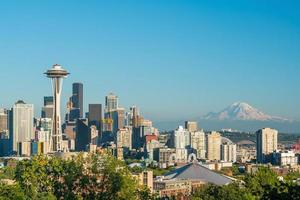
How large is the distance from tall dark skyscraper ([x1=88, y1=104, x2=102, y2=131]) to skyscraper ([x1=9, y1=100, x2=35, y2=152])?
1622 cm

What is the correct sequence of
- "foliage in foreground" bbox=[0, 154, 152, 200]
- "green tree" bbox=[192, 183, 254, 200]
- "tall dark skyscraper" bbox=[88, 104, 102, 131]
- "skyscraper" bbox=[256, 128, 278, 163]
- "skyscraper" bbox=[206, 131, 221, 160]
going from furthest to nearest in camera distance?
"tall dark skyscraper" bbox=[88, 104, 102, 131]
"skyscraper" bbox=[206, 131, 221, 160]
"skyscraper" bbox=[256, 128, 278, 163]
"green tree" bbox=[192, 183, 254, 200]
"foliage in foreground" bbox=[0, 154, 152, 200]

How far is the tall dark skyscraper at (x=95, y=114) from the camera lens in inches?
6875

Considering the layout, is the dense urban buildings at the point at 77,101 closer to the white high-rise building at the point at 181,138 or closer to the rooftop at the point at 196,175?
the white high-rise building at the point at 181,138

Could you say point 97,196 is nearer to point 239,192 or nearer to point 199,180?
point 239,192

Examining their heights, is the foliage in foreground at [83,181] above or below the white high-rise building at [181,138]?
above

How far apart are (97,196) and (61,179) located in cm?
277

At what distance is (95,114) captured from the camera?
181m

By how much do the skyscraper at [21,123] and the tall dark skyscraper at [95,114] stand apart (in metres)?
16.2

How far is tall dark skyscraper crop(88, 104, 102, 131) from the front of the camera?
175 metres

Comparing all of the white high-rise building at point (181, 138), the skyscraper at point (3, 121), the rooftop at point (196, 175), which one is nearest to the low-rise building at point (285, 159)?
the white high-rise building at point (181, 138)

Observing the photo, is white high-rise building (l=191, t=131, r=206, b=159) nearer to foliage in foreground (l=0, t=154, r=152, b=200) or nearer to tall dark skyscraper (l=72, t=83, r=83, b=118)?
tall dark skyscraper (l=72, t=83, r=83, b=118)

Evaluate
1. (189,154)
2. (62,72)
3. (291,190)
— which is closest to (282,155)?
(189,154)

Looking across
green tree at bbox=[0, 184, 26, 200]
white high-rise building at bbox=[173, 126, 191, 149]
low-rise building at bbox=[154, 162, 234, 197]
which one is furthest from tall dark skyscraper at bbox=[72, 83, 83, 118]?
green tree at bbox=[0, 184, 26, 200]

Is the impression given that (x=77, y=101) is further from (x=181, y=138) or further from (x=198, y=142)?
(x=198, y=142)
